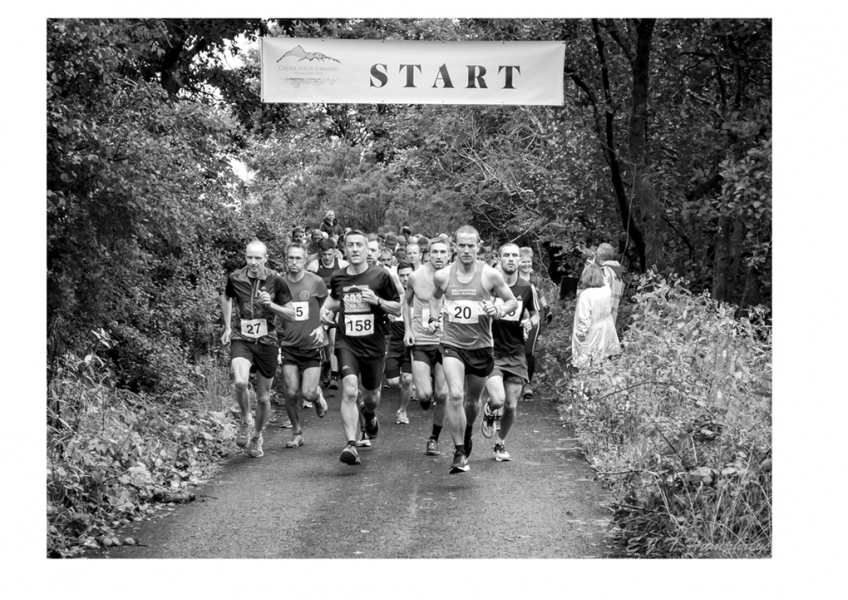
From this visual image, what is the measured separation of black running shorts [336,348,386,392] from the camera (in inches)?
388

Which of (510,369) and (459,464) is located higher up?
(510,369)

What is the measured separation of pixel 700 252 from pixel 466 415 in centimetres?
703

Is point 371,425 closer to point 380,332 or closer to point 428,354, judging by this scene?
point 428,354

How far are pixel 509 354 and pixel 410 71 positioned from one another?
2.92m

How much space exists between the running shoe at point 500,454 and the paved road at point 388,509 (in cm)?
9

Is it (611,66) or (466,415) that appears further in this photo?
(611,66)

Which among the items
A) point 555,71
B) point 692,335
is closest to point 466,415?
point 692,335

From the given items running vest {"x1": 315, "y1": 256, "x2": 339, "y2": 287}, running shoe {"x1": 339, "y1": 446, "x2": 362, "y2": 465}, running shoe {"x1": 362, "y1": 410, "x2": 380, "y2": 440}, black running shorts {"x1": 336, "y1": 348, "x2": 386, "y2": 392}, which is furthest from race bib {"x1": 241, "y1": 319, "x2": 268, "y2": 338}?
running vest {"x1": 315, "y1": 256, "x2": 339, "y2": 287}

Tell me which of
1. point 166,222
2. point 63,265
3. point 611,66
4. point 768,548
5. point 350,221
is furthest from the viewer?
point 350,221

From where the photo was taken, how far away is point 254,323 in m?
10.5

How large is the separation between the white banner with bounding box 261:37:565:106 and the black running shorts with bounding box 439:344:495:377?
6.80ft

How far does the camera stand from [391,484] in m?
9.03

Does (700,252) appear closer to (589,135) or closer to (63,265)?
(589,135)

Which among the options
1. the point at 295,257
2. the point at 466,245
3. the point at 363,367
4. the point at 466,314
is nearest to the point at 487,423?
the point at 363,367
